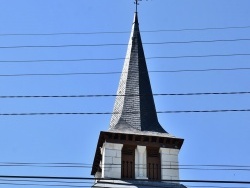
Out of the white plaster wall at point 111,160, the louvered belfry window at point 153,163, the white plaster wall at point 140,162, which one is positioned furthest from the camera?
the louvered belfry window at point 153,163

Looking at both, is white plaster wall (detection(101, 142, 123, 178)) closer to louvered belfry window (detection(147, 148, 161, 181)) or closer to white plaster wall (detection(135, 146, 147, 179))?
white plaster wall (detection(135, 146, 147, 179))

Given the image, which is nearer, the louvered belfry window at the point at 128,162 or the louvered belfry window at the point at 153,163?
the louvered belfry window at the point at 128,162

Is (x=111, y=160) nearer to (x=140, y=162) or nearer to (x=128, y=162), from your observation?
(x=128, y=162)

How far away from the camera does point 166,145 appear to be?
97.6 ft

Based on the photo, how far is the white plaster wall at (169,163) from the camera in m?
28.9

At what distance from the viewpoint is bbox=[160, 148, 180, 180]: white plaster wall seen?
28939 millimetres

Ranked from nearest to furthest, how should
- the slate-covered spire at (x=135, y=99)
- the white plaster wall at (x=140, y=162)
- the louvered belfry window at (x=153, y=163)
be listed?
1. the white plaster wall at (x=140, y=162)
2. the louvered belfry window at (x=153, y=163)
3. the slate-covered spire at (x=135, y=99)

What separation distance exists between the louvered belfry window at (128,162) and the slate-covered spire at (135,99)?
3.33 ft

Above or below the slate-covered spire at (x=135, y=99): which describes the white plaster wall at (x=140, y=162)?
below

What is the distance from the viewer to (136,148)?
2931 centimetres

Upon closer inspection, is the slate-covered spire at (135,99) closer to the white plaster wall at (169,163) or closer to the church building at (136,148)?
the church building at (136,148)

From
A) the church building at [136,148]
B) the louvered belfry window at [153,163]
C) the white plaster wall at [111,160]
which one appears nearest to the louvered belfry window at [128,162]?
the church building at [136,148]

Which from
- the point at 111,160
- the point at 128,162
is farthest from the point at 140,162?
the point at 111,160

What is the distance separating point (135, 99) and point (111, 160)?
4334 millimetres
